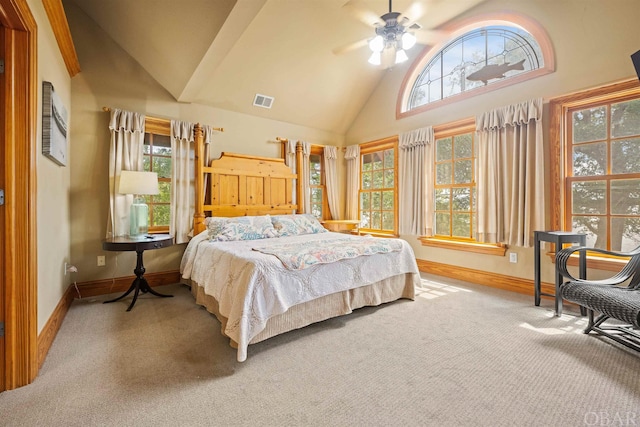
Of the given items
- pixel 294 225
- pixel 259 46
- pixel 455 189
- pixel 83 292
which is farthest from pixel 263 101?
pixel 83 292

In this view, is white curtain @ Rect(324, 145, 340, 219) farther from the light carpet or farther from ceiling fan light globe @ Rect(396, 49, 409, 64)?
the light carpet

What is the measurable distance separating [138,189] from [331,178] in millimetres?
3244

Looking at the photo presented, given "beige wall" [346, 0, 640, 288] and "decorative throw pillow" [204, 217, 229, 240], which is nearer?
"beige wall" [346, 0, 640, 288]

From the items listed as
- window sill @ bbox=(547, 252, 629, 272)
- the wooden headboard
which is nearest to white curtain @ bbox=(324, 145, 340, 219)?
the wooden headboard

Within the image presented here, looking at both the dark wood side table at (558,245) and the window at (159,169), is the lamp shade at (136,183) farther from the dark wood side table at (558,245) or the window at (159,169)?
the dark wood side table at (558,245)

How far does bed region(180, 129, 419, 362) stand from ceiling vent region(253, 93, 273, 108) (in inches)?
34.5

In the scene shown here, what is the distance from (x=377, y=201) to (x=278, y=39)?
3.06 metres

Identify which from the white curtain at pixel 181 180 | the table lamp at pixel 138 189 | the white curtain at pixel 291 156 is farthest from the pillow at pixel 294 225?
the table lamp at pixel 138 189

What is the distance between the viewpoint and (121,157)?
353 centimetres

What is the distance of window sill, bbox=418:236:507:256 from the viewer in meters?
3.71

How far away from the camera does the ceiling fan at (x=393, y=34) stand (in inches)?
106

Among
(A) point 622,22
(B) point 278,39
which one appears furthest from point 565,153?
(B) point 278,39

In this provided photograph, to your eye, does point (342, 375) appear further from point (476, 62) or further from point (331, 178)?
point (476, 62)

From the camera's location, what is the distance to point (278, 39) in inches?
144
